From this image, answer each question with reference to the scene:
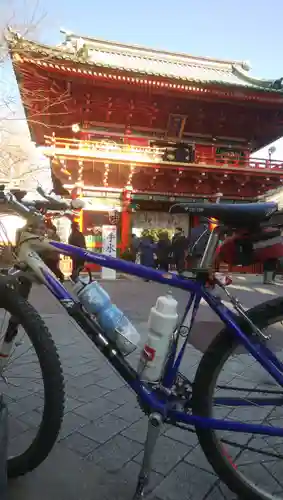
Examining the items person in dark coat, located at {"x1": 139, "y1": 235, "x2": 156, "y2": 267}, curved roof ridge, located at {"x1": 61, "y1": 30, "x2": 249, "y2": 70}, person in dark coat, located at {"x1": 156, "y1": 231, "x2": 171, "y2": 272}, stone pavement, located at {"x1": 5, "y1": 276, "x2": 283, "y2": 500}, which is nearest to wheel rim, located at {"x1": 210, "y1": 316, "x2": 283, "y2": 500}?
stone pavement, located at {"x1": 5, "y1": 276, "x2": 283, "y2": 500}

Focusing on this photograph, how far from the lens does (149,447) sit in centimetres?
142

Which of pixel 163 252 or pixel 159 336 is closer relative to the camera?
pixel 159 336

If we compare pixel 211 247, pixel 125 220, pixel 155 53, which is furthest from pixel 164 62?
pixel 211 247

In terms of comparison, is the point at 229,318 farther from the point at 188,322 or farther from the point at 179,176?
the point at 179,176

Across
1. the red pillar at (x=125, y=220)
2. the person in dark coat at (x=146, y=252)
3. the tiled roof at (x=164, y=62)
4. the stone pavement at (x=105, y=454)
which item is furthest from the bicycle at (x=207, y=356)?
the tiled roof at (x=164, y=62)

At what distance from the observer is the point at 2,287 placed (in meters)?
1.55

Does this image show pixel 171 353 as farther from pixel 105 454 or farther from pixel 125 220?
pixel 125 220

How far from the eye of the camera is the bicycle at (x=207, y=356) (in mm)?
1385

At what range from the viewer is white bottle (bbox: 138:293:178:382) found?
1398mm

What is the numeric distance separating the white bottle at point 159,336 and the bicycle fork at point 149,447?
16 cm

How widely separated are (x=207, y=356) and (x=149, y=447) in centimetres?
45

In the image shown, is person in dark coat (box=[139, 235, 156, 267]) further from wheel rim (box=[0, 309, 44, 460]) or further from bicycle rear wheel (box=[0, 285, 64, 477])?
bicycle rear wheel (box=[0, 285, 64, 477])

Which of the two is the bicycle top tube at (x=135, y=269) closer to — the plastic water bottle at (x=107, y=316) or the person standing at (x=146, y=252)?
the plastic water bottle at (x=107, y=316)

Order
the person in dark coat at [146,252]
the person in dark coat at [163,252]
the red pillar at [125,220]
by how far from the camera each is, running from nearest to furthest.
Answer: the person in dark coat at [146,252] < the person in dark coat at [163,252] < the red pillar at [125,220]
